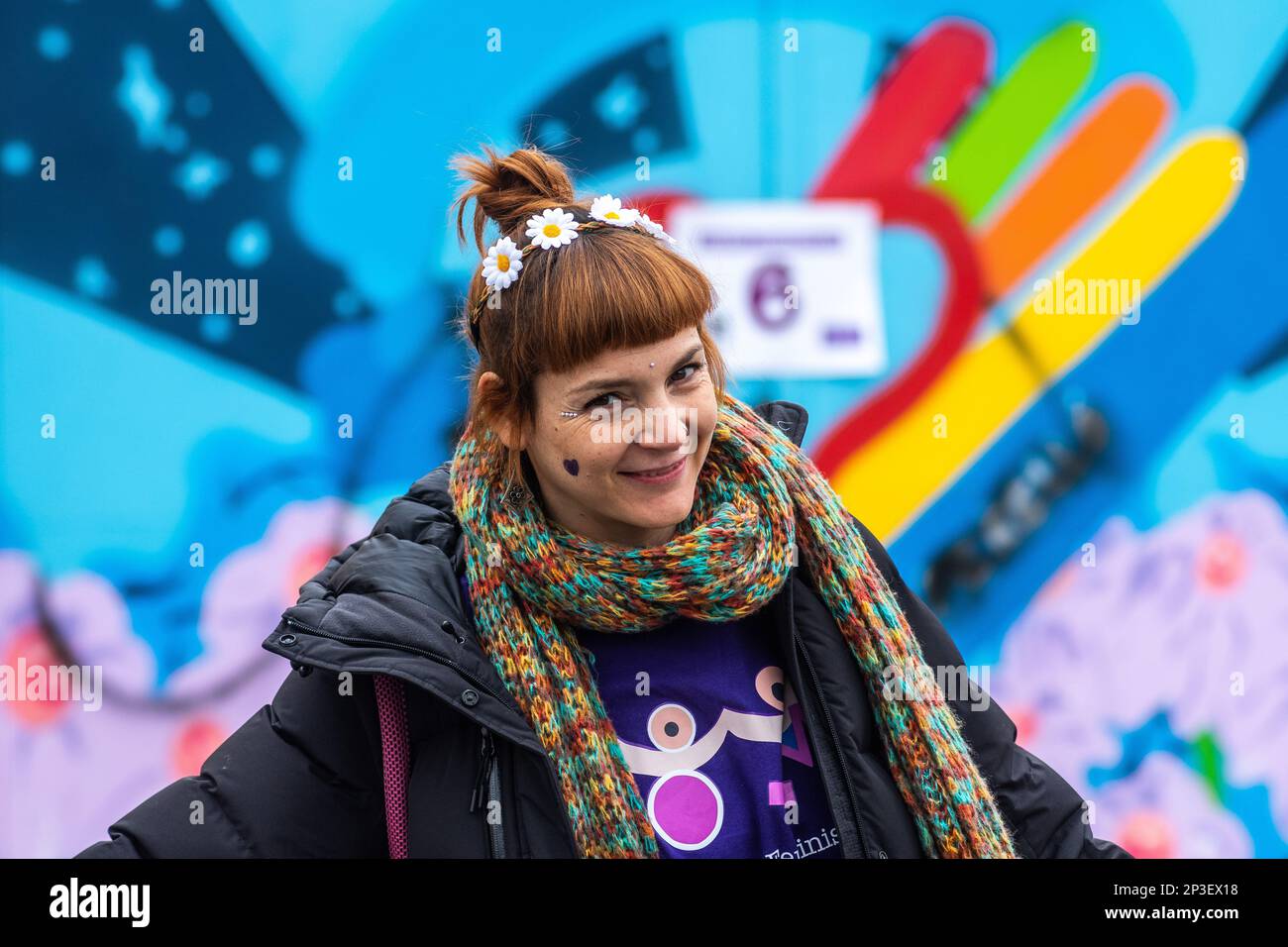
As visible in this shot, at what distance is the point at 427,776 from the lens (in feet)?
4.74

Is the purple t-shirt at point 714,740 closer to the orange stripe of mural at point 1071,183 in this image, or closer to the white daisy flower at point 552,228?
the white daisy flower at point 552,228

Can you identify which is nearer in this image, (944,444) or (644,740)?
(644,740)

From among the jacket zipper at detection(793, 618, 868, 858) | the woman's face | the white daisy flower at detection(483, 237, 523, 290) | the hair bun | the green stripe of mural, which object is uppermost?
the green stripe of mural

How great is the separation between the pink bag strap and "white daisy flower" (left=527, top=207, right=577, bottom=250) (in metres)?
0.57

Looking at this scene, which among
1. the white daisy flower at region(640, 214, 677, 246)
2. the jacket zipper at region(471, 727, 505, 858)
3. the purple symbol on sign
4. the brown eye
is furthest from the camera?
the purple symbol on sign

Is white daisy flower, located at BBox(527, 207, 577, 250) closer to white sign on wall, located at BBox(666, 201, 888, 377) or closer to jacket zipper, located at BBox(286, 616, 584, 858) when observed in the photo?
jacket zipper, located at BBox(286, 616, 584, 858)

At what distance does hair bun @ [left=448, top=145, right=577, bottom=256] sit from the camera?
1.71 m

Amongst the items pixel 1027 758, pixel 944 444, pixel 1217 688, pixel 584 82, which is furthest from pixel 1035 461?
pixel 1027 758

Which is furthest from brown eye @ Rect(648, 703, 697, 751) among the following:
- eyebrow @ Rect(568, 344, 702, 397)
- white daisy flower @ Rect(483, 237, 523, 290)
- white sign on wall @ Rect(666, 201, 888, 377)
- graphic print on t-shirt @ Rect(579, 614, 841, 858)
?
white sign on wall @ Rect(666, 201, 888, 377)

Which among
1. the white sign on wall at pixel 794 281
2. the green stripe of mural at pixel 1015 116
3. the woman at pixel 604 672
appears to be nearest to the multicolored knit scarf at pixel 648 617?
the woman at pixel 604 672

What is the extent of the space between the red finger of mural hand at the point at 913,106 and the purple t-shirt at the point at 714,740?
84.4 inches

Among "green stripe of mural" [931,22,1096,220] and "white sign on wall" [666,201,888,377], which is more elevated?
"green stripe of mural" [931,22,1096,220]
